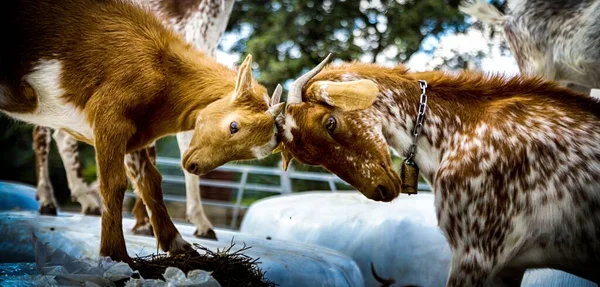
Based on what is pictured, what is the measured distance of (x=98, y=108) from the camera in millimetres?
2191

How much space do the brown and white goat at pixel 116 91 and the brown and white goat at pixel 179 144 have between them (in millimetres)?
646

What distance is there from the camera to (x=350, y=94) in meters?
2.11

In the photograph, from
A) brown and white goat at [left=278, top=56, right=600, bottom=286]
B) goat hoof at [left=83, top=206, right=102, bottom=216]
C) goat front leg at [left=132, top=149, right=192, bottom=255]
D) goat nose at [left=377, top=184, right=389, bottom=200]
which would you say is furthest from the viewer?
goat hoof at [left=83, top=206, right=102, bottom=216]

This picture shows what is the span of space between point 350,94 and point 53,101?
0.92 meters

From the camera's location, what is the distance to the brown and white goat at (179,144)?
3145 millimetres

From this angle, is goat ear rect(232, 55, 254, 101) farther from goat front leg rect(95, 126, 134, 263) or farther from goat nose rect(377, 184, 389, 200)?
goat nose rect(377, 184, 389, 200)

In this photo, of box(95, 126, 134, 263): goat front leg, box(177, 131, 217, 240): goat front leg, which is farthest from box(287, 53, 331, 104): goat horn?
box(177, 131, 217, 240): goat front leg

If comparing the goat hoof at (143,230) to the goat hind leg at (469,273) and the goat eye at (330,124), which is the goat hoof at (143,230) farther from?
the goat hind leg at (469,273)

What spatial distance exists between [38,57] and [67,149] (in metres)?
1.58

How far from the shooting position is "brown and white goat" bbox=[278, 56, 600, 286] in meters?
2.02

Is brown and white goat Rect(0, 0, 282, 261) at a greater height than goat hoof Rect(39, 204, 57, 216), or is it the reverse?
brown and white goat Rect(0, 0, 282, 261)

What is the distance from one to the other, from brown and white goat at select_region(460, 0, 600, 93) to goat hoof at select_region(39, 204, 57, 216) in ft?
7.45

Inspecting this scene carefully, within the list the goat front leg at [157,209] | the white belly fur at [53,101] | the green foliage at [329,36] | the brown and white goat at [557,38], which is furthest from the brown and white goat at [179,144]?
the green foliage at [329,36]

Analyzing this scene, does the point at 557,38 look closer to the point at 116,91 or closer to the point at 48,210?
the point at 116,91
